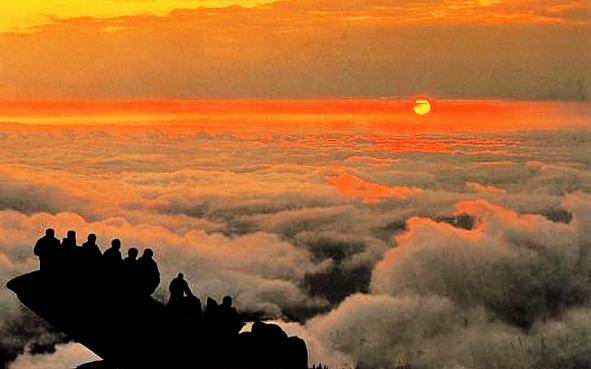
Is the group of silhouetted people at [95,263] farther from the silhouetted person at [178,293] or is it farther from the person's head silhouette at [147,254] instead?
the silhouetted person at [178,293]

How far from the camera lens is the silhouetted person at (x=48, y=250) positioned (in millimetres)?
24625

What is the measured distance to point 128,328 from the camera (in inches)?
924

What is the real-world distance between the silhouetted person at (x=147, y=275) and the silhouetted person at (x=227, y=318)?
2.30m

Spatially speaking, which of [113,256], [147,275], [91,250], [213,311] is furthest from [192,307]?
[91,250]

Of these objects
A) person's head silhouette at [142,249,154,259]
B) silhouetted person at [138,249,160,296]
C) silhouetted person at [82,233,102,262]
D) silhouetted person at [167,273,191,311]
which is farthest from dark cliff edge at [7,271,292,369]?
silhouetted person at [167,273,191,311]

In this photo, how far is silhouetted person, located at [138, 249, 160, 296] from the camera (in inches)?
990

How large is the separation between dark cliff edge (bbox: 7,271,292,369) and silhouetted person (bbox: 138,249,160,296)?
1.08 ft

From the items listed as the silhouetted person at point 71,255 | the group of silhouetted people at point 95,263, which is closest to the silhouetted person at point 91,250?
the group of silhouetted people at point 95,263

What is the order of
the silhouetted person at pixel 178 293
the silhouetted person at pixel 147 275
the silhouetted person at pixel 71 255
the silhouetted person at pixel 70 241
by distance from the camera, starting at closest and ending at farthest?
the silhouetted person at pixel 71 255 < the silhouetted person at pixel 70 241 < the silhouetted person at pixel 147 275 < the silhouetted person at pixel 178 293

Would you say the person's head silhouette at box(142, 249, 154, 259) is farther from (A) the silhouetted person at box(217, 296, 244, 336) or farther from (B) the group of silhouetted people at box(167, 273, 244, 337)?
(A) the silhouetted person at box(217, 296, 244, 336)

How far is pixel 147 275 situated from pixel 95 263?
139cm

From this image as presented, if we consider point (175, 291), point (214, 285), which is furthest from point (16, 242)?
point (175, 291)

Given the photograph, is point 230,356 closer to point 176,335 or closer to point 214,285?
point 176,335

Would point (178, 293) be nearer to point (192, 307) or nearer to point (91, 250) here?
point (192, 307)
